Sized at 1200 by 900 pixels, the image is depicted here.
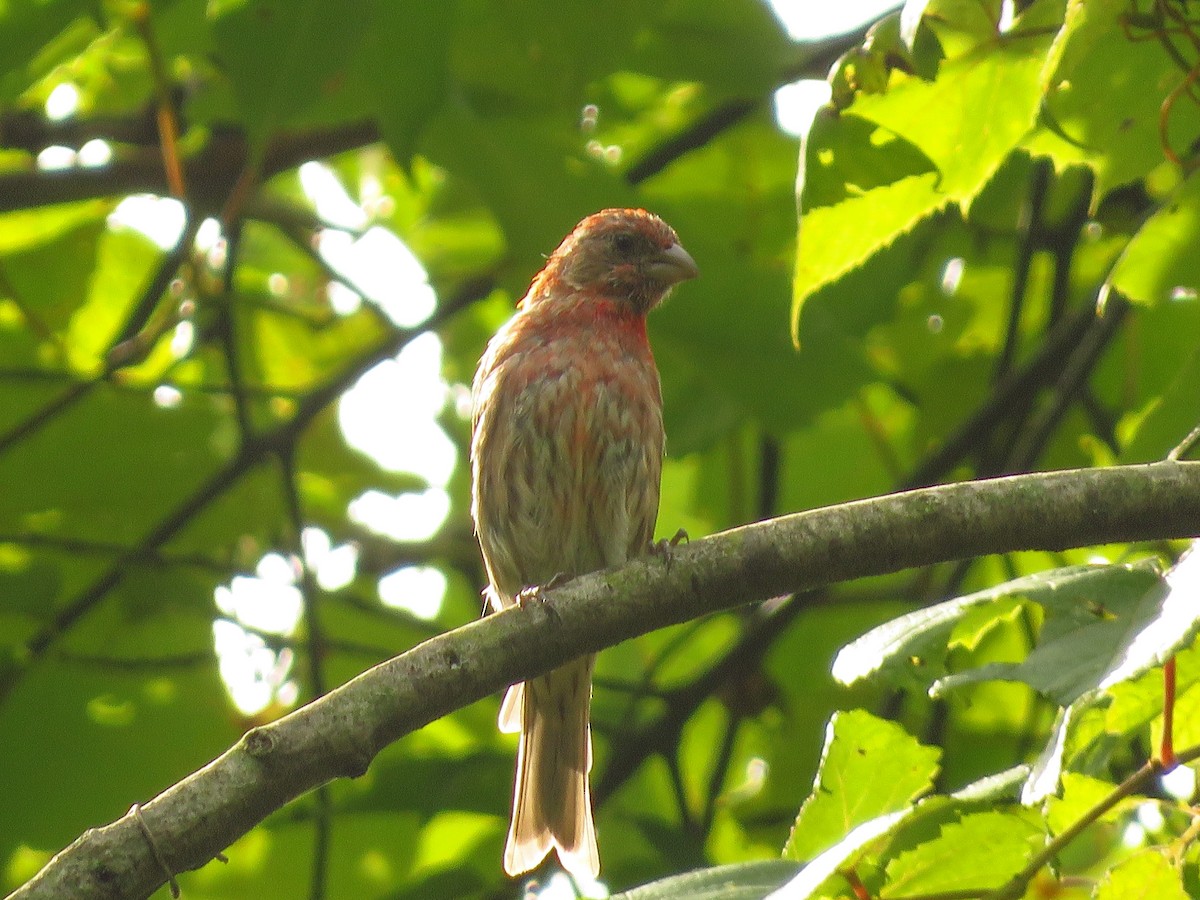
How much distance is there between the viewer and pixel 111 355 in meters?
7.01

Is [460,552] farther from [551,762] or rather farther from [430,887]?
[430,887]

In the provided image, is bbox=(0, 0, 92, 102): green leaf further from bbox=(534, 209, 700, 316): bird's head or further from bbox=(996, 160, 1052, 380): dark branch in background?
bbox=(996, 160, 1052, 380): dark branch in background

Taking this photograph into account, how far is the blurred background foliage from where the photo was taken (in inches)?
222

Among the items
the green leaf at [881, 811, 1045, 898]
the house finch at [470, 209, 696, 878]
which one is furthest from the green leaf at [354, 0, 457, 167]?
the green leaf at [881, 811, 1045, 898]

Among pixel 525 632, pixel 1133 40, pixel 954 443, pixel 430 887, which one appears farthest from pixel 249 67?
pixel 954 443

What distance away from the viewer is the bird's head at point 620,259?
730 centimetres

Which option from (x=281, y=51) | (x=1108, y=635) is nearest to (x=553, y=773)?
(x=281, y=51)

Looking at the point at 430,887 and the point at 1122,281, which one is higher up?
the point at 1122,281

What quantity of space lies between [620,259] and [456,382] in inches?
73.9

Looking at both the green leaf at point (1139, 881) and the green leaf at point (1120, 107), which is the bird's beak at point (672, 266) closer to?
the green leaf at point (1120, 107)

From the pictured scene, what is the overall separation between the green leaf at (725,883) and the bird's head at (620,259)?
434 centimetres

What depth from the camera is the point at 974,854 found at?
2885mm

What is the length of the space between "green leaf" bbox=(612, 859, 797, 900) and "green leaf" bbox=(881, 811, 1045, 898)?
236 millimetres

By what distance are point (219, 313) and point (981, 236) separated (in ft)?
12.0
